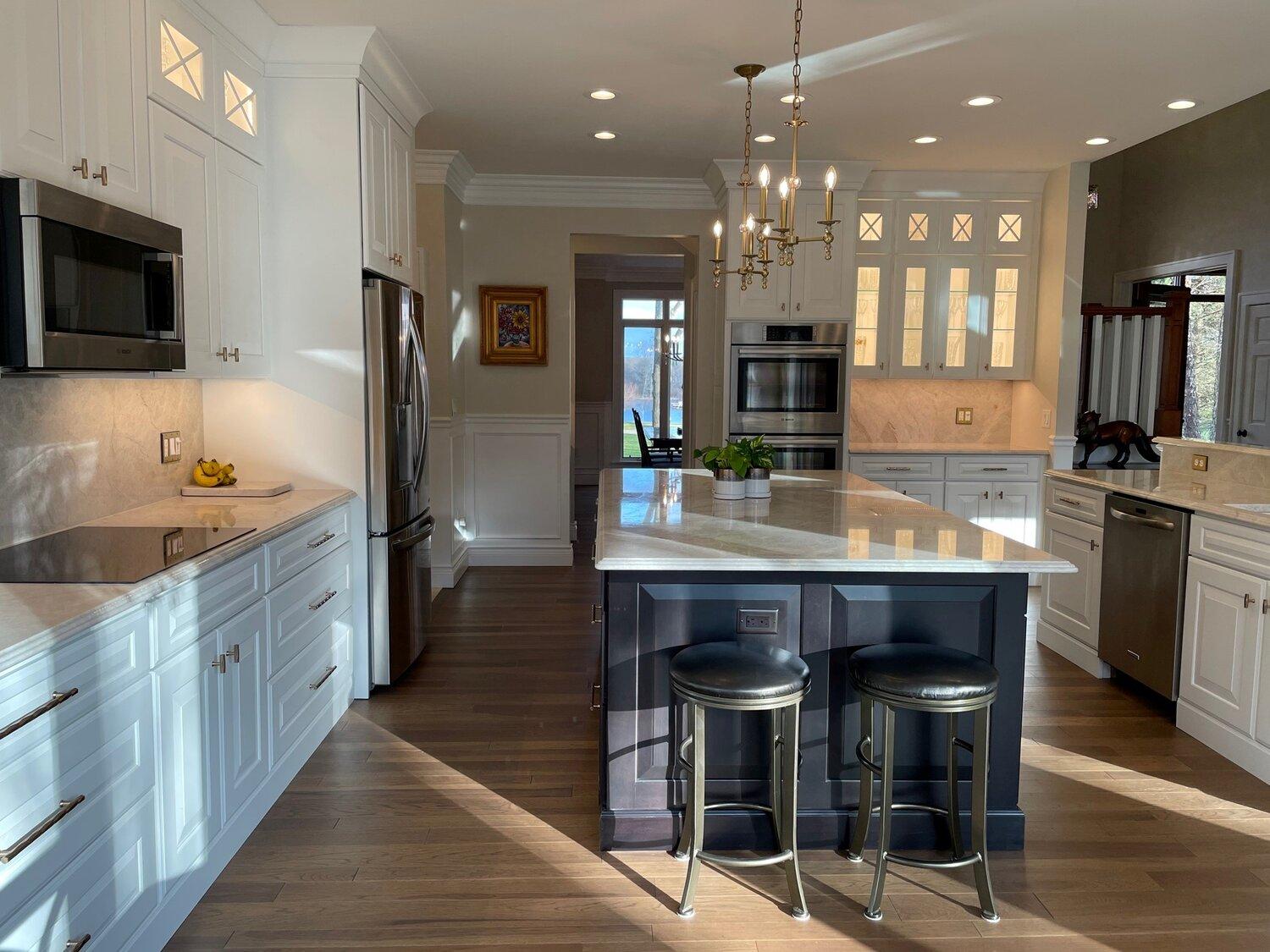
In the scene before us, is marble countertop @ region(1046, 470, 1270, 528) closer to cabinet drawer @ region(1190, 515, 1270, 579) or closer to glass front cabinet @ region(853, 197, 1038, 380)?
cabinet drawer @ region(1190, 515, 1270, 579)

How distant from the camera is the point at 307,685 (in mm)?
3209

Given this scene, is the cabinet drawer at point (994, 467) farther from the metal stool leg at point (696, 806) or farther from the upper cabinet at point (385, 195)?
the metal stool leg at point (696, 806)

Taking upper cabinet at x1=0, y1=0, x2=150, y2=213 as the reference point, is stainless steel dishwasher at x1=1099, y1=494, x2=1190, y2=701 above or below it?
below

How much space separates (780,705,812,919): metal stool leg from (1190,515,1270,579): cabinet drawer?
1.86 m

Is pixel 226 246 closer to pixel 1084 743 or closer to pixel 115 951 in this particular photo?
pixel 115 951

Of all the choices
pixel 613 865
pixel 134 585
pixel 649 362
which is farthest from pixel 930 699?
pixel 649 362

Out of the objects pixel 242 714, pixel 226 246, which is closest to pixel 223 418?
pixel 226 246

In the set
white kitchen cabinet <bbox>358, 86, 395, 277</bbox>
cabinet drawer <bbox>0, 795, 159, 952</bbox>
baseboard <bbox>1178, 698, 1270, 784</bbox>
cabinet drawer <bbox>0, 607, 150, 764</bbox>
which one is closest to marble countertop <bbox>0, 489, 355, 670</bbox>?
cabinet drawer <bbox>0, 607, 150, 764</bbox>

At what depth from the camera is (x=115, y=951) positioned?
6.31ft

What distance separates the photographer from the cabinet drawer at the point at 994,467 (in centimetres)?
594

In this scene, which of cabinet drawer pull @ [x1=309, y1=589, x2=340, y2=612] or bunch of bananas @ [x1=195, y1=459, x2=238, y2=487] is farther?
bunch of bananas @ [x1=195, y1=459, x2=238, y2=487]

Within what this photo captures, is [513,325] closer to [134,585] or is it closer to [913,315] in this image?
[913,315]

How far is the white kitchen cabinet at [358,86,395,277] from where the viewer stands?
3764 millimetres

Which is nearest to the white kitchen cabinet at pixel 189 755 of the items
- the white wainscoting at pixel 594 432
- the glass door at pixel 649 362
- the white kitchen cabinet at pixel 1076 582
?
the white kitchen cabinet at pixel 1076 582
